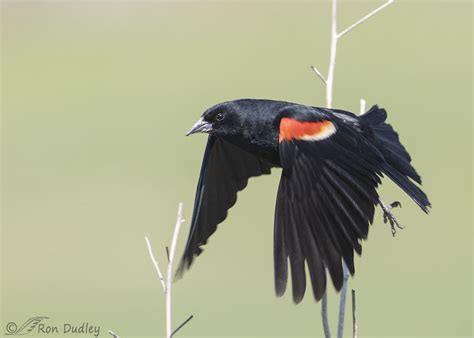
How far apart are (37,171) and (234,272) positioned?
410 cm

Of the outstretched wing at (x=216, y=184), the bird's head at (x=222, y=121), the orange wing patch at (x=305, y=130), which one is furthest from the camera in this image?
the outstretched wing at (x=216, y=184)

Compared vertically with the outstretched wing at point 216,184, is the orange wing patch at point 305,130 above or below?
above

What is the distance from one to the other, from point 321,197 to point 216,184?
1104 mm

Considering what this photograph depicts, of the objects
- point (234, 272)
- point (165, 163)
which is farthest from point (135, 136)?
point (234, 272)

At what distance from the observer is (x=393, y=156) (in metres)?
4.70

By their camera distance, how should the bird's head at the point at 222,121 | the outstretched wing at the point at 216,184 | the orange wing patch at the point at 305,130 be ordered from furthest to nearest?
the outstretched wing at the point at 216,184, the bird's head at the point at 222,121, the orange wing patch at the point at 305,130

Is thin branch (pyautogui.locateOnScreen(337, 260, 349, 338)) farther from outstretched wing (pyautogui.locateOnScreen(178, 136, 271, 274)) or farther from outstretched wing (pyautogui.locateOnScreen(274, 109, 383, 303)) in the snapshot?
outstretched wing (pyautogui.locateOnScreen(178, 136, 271, 274))

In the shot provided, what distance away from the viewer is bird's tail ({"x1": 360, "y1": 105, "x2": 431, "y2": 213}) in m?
4.36

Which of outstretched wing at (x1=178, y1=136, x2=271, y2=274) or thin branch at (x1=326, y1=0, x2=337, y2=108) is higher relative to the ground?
thin branch at (x1=326, y1=0, x2=337, y2=108)

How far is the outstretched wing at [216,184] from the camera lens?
4.94 meters
